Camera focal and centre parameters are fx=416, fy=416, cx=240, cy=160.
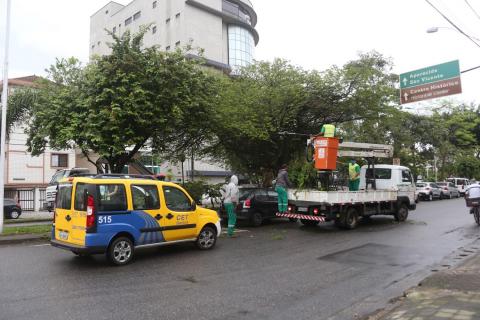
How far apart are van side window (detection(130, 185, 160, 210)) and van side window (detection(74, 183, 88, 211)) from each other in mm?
962

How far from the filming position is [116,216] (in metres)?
8.47

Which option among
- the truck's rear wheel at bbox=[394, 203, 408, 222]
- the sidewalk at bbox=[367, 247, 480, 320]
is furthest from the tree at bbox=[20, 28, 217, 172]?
the sidewalk at bbox=[367, 247, 480, 320]

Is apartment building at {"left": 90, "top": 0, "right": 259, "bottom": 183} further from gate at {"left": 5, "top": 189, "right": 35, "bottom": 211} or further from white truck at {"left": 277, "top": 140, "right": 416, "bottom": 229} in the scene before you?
white truck at {"left": 277, "top": 140, "right": 416, "bottom": 229}

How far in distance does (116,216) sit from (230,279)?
272 centimetres

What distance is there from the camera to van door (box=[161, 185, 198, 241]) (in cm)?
941

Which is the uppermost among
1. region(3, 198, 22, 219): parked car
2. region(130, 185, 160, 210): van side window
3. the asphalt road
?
region(130, 185, 160, 210): van side window

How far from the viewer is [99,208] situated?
8.23 metres

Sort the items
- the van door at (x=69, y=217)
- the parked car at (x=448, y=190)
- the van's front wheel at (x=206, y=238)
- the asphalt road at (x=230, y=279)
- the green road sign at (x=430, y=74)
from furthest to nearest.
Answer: the parked car at (x=448, y=190), the green road sign at (x=430, y=74), the van's front wheel at (x=206, y=238), the van door at (x=69, y=217), the asphalt road at (x=230, y=279)

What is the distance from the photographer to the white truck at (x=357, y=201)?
44.9 feet

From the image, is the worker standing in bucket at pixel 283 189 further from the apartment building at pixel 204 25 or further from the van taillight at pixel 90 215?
the apartment building at pixel 204 25

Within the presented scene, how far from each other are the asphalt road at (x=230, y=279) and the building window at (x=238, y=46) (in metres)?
52.5

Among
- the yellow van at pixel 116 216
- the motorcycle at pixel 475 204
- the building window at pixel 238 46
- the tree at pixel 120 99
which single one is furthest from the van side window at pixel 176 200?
the building window at pixel 238 46

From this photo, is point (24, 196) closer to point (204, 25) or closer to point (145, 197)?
point (145, 197)

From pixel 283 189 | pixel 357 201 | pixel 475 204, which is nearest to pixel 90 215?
pixel 283 189
